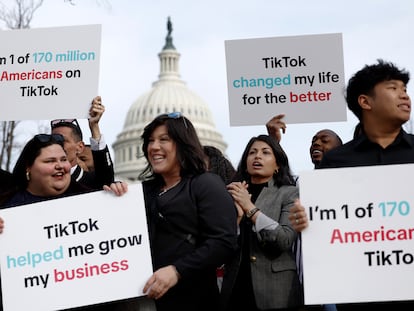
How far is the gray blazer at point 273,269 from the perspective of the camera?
16.8 ft

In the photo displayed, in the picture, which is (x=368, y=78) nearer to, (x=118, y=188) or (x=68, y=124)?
(x=118, y=188)

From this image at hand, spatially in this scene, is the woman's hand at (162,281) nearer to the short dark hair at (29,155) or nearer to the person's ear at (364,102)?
the short dark hair at (29,155)

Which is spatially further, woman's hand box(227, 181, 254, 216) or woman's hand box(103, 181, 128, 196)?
woman's hand box(227, 181, 254, 216)

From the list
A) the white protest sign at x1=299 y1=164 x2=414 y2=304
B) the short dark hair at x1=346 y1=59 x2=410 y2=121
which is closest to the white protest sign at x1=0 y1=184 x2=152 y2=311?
the white protest sign at x1=299 y1=164 x2=414 y2=304

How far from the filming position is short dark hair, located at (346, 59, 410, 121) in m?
4.88

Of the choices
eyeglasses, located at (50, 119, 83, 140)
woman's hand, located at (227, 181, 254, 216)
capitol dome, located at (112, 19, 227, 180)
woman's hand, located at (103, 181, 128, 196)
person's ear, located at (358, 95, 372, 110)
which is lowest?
woman's hand, located at (227, 181, 254, 216)

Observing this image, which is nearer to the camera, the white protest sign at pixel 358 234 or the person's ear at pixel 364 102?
the white protest sign at pixel 358 234

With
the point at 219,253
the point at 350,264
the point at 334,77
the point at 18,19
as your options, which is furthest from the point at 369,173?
the point at 18,19

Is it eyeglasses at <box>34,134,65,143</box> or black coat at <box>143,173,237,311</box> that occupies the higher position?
eyeglasses at <box>34,134,65,143</box>

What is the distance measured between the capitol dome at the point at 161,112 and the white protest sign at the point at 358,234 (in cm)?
9578

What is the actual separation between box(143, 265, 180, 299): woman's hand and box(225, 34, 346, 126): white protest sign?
2.44 m

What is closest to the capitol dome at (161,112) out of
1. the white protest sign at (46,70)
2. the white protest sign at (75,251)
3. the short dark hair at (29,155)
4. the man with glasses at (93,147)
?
the man with glasses at (93,147)

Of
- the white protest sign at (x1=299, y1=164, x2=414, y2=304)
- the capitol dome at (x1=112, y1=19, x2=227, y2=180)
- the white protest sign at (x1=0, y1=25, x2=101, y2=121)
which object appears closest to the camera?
the white protest sign at (x1=299, y1=164, x2=414, y2=304)

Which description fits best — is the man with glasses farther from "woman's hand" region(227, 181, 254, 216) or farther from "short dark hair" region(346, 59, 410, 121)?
"short dark hair" region(346, 59, 410, 121)
